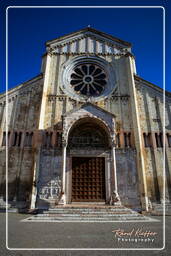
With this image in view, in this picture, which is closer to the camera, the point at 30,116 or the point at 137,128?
the point at 137,128

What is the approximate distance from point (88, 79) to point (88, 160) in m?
9.26

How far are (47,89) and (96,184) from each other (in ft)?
34.0

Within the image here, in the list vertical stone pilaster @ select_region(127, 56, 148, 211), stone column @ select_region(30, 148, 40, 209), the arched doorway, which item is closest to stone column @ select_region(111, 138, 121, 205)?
the arched doorway

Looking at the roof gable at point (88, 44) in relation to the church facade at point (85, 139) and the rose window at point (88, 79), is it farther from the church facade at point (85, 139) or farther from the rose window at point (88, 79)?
the rose window at point (88, 79)

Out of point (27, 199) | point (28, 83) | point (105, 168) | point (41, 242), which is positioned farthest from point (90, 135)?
point (41, 242)

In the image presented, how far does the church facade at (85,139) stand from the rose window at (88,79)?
11cm

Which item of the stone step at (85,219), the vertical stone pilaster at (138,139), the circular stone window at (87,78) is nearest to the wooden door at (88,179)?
the vertical stone pilaster at (138,139)

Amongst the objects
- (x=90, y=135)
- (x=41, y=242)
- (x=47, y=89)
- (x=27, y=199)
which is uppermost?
(x=47, y=89)

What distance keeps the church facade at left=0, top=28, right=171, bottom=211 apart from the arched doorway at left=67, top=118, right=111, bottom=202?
0.24 feet

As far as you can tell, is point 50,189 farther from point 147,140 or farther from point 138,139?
point 147,140

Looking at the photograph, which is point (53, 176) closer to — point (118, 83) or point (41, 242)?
point (41, 242)

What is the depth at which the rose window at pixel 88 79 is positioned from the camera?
17.4 metres

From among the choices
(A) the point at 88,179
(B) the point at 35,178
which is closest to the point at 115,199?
(A) the point at 88,179

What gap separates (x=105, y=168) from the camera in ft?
44.3
